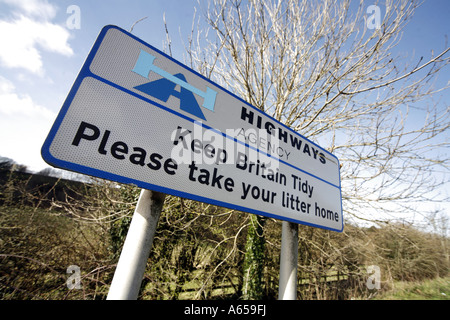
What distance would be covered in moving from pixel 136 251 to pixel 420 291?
57.1ft

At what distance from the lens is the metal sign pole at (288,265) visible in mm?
1422

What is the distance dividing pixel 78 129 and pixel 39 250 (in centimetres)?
523

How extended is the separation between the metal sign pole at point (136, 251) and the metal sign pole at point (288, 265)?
44.7 inches

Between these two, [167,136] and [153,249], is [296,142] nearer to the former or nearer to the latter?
[167,136]

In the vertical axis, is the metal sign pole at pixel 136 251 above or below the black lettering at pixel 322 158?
→ below

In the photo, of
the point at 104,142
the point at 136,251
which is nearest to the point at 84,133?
the point at 104,142

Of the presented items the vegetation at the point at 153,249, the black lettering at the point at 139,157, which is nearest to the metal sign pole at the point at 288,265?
the black lettering at the point at 139,157

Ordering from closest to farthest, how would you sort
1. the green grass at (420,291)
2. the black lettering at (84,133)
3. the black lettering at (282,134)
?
the black lettering at (84,133), the black lettering at (282,134), the green grass at (420,291)

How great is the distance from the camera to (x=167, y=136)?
3.15 ft

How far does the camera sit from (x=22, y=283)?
10.6 ft

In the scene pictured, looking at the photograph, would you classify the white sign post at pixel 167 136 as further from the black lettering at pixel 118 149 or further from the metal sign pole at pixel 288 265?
the metal sign pole at pixel 288 265

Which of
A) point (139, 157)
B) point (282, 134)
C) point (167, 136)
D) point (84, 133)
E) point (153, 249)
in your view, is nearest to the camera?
point (84, 133)

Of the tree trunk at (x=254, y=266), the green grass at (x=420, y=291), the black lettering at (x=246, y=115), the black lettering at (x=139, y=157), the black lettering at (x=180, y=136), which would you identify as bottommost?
the green grass at (x=420, y=291)
